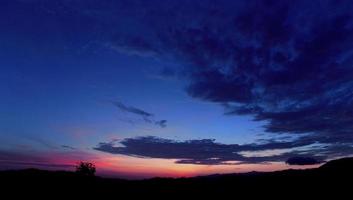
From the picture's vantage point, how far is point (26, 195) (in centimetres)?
3095

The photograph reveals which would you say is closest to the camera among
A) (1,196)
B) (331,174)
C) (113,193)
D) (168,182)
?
(1,196)

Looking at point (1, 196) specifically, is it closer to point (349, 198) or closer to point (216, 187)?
point (216, 187)

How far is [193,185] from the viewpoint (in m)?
37.4

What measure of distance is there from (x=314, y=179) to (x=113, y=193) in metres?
20.7

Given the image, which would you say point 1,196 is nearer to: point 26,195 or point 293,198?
point 26,195

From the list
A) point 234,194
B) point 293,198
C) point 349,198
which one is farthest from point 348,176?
point 234,194

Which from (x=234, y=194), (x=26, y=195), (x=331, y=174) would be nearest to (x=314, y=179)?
(x=331, y=174)

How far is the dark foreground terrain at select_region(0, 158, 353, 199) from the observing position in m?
32.4

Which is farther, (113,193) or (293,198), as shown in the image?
(113,193)

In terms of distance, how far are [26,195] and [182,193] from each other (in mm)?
14570

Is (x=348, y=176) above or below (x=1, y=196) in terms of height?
above

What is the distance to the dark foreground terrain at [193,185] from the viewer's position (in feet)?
106

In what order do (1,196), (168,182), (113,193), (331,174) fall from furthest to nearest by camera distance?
(168,182)
(331,174)
(113,193)
(1,196)

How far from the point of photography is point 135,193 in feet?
113
